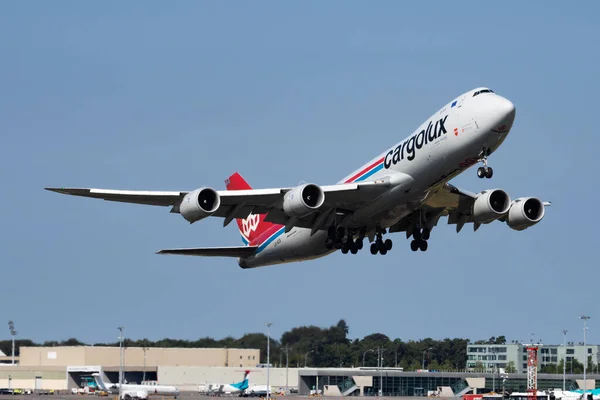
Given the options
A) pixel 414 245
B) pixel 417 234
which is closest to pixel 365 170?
pixel 417 234

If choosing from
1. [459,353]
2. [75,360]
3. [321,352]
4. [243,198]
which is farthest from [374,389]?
[243,198]

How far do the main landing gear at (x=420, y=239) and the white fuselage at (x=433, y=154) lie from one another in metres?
2.33

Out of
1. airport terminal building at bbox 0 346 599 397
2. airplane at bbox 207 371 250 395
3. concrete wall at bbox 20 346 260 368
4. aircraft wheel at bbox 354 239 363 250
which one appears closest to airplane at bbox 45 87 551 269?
aircraft wheel at bbox 354 239 363 250

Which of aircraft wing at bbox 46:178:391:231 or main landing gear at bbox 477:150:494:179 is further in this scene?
aircraft wing at bbox 46:178:391:231

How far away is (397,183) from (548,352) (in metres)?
138

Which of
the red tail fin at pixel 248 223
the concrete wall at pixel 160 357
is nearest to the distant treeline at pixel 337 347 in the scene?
the concrete wall at pixel 160 357

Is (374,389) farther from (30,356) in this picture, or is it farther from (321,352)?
(30,356)

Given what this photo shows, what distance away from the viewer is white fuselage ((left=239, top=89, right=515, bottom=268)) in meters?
44.2

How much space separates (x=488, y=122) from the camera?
1725 inches

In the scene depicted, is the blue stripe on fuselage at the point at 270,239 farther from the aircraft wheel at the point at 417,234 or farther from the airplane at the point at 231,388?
the airplane at the point at 231,388

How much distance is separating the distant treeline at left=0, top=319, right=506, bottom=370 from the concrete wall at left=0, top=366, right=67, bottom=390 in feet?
29.8

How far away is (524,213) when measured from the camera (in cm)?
5209

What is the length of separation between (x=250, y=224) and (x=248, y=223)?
1.43ft

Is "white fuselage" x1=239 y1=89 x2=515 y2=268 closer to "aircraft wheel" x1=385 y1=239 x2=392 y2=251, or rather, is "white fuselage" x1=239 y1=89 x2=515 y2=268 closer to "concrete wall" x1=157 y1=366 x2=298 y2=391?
"aircraft wheel" x1=385 y1=239 x2=392 y2=251
